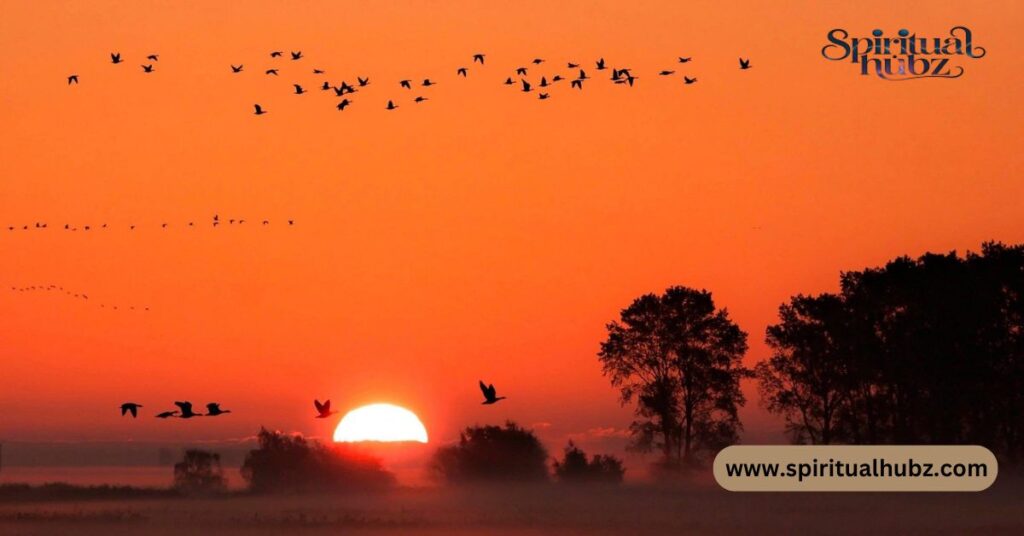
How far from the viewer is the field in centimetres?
8594

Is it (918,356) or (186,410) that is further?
(918,356)

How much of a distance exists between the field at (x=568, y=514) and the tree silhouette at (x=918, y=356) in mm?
5891

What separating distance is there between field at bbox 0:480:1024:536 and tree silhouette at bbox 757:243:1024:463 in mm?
5891

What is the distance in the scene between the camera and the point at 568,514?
92750 mm

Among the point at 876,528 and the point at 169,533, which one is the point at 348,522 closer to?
the point at 169,533

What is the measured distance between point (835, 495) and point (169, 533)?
34600mm

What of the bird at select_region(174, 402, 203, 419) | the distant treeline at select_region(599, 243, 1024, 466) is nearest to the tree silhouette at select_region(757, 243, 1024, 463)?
the distant treeline at select_region(599, 243, 1024, 466)

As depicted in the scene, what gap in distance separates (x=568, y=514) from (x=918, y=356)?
75.8 ft

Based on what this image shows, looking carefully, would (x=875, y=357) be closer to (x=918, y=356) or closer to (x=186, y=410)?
(x=918, y=356)

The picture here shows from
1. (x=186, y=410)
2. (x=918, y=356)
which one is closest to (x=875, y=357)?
(x=918, y=356)

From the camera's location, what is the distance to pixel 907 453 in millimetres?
85562

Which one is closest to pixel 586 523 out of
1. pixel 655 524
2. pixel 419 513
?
pixel 655 524

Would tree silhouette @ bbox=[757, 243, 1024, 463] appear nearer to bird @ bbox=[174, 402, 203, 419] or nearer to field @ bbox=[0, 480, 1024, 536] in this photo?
field @ bbox=[0, 480, 1024, 536]

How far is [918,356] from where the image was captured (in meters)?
104
